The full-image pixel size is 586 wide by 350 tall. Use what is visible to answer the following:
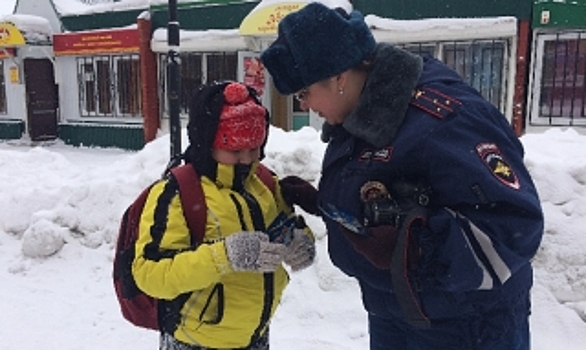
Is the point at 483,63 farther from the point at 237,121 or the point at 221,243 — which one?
the point at 221,243

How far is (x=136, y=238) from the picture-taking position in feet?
6.58

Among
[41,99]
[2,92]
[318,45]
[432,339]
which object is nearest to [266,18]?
[41,99]

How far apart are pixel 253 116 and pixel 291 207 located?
470 mm

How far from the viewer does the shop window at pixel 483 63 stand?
9625 mm

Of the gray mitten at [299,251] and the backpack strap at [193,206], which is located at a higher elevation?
the backpack strap at [193,206]

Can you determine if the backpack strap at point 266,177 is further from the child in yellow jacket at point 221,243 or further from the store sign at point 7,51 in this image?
the store sign at point 7,51

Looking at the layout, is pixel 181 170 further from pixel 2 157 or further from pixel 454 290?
pixel 2 157

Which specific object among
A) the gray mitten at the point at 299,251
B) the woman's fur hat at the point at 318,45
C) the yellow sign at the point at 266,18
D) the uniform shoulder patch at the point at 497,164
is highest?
the yellow sign at the point at 266,18

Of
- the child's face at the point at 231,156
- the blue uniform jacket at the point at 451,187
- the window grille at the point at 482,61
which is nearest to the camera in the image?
the blue uniform jacket at the point at 451,187

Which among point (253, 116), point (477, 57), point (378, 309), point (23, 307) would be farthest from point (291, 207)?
point (477, 57)

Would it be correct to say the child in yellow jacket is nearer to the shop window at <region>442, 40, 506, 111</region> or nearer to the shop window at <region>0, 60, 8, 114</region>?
the shop window at <region>442, 40, 506, 111</region>

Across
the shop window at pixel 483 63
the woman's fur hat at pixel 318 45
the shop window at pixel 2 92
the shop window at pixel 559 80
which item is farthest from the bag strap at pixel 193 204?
the shop window at pixel 2 92

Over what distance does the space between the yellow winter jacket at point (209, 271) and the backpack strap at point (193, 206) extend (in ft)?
0.07

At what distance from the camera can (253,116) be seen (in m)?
2.05
